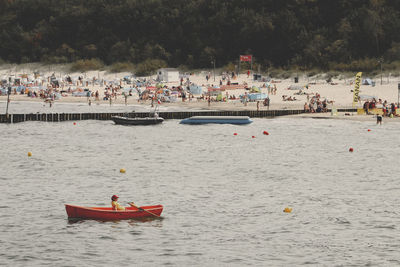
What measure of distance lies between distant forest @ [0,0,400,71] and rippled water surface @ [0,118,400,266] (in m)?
63.9

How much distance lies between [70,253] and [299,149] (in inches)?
1321

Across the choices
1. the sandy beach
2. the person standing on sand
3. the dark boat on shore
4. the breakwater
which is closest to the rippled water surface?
the person standing on sand

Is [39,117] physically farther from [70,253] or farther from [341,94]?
[70,253]

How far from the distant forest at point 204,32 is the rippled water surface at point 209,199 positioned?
6393cm

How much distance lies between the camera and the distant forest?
12412cm

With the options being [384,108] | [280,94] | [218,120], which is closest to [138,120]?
[218,120]

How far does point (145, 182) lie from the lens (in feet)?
130

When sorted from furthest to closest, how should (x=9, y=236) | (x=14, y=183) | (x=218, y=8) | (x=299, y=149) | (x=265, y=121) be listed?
1. (x=218, y=8)
2. (x=265, y=121)
3. (x=299, y=149)
4. (x=14, y=183)
5. (x=9, y=236)

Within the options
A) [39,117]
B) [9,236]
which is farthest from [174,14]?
[9,236]

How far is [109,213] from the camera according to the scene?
96.5 ft

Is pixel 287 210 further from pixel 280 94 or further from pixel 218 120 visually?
pixel 280 94

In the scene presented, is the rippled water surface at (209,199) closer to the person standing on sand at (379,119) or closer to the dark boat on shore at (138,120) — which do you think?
the person standing on sand at (379,119)

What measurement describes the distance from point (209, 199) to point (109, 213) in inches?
261

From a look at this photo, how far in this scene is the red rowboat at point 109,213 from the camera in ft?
96.4
